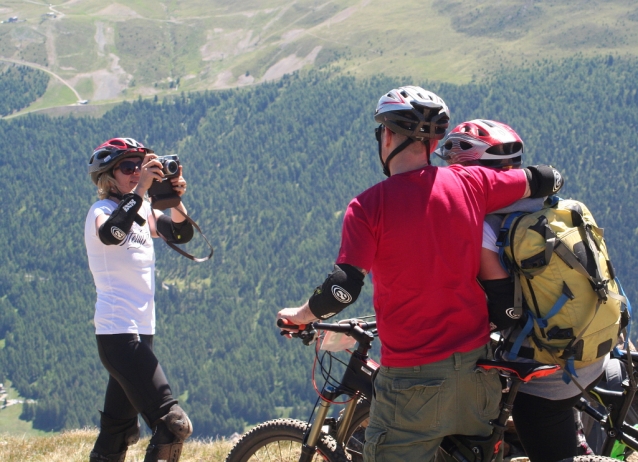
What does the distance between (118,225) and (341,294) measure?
2.48 meters

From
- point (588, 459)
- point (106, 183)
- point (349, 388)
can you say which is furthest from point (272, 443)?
point (106, 183)

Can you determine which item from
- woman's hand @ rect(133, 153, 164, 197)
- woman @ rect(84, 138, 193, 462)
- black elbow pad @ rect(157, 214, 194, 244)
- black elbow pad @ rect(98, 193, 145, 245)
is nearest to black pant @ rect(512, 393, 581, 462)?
woman @ rect(84, 138, 193, 462)

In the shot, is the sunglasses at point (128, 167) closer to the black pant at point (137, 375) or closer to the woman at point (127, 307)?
the woman at point (127, 307)

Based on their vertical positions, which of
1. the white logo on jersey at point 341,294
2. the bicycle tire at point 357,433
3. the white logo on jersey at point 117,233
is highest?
the white logo on jersey at point 341,294

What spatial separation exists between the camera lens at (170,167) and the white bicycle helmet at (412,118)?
262 centimetres

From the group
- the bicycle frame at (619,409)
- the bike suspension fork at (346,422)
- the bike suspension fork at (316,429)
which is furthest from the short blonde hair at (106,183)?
the bicycle frame at (619,409)

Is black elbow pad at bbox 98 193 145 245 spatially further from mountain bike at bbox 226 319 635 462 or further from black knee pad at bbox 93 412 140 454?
mountain bike at bbox 226 319 635 462

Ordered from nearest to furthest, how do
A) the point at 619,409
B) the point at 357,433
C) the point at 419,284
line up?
the point at 419,284, the point at 619,409, the point at 357,433

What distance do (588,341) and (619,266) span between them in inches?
7674

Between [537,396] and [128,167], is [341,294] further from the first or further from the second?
[128,167]

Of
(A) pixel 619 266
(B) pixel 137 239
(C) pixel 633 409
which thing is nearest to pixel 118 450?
(B) pixel 137 239

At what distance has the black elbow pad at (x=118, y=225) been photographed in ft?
18.7

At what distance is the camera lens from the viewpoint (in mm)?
6297

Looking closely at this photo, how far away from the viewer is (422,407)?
4055mm
